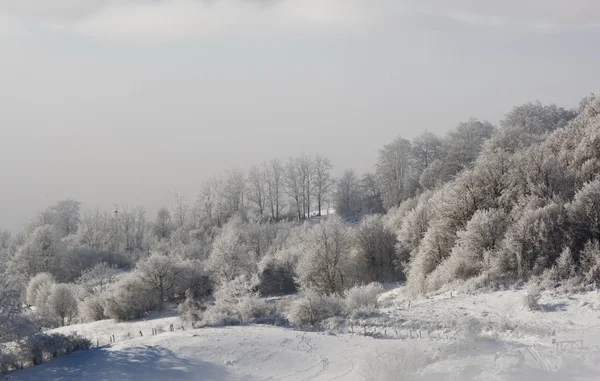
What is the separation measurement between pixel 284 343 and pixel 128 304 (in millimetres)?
23117

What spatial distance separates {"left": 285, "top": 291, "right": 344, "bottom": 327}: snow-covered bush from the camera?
26703 millimetres

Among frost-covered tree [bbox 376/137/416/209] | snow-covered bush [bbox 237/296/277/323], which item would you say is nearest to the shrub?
snow-covered bush [bbox 237/296/277/323]

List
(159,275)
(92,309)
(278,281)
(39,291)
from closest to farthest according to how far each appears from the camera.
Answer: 1. (92,309)
2. (159,275)
3. (278,281)
4. (39,291)

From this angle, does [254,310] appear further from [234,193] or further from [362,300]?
[234,193]

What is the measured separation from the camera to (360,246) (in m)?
48.2

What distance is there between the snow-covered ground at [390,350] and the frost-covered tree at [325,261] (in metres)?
16.5

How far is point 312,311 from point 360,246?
71.8ft

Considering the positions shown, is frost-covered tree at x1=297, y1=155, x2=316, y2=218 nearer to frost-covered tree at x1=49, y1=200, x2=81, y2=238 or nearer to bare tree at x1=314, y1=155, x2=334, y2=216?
bare tree at x1=314, y1=155, x2=334, y2=216

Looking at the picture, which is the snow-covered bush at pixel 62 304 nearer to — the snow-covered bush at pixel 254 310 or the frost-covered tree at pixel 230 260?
the frost-covered tree at pixel 230 260

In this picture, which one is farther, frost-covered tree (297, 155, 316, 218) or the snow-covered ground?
frost-covered tree (297, 155, 316, 218)

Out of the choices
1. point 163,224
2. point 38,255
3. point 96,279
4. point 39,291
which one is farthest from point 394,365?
point 163,224

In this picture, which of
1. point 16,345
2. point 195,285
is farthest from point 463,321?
point 195,285

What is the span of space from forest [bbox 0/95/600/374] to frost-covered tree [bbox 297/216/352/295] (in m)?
0.11

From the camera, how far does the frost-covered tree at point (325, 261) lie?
143 feet
